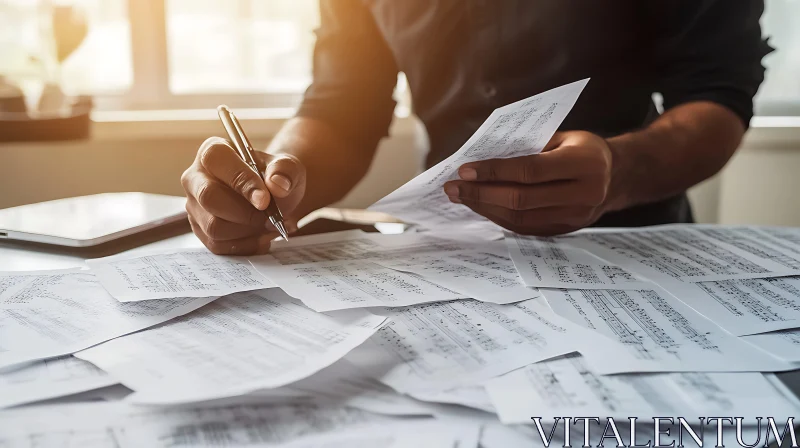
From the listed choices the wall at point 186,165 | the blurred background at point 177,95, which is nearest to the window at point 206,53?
the blurred background at point 177,95

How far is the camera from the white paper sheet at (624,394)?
37 cm

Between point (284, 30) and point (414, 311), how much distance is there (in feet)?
5.00

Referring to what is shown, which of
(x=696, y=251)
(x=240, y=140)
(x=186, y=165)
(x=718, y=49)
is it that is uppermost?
(x=718, y=49)

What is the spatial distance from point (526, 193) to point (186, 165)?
1.24m

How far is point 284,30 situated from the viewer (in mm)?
1896

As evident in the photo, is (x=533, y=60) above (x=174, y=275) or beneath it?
above

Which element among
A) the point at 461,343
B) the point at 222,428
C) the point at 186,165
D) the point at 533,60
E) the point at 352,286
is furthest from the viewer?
the point at 186,165

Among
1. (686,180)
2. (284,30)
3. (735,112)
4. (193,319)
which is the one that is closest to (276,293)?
(193,319)

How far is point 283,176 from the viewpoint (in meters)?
0.71

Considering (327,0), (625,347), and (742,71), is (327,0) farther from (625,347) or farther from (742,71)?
(625,347)

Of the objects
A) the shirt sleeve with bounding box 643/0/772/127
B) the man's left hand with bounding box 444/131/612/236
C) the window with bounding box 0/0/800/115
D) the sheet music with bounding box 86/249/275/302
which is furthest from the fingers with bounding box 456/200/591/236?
the window with bounding box 0/0/800/115

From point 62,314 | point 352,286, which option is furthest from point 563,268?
point 62,314

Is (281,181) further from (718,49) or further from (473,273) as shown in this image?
→ (718,49)

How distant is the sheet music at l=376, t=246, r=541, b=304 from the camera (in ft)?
1.87
